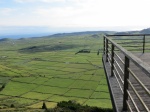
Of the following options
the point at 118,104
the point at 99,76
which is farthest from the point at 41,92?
the point at 118,104

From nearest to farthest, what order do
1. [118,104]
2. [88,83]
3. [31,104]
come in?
[118,104] → [31,104] → [88,83]

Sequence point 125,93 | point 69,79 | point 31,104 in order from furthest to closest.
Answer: point 69,79, point 31,104, point 125,93

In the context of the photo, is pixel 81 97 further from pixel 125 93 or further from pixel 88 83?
pixel 125 93

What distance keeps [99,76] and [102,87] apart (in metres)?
12.6

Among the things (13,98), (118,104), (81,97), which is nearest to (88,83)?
(81,97)

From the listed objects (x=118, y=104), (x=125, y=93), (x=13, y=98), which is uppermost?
(x=125, y=93)

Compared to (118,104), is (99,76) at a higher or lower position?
lower

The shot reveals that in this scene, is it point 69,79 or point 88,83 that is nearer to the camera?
point 88,83

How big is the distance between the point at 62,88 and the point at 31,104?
12476 mm

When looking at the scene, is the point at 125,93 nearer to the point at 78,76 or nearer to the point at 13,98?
the point at 13,98

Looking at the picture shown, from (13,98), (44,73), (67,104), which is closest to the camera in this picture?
(67,104)

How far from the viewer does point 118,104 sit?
529cm

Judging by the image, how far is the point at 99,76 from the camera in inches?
2913

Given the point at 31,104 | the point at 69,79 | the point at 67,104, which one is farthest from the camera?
the point at 69,79
